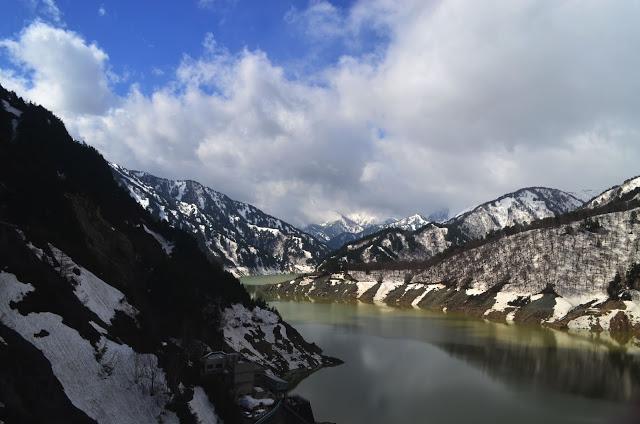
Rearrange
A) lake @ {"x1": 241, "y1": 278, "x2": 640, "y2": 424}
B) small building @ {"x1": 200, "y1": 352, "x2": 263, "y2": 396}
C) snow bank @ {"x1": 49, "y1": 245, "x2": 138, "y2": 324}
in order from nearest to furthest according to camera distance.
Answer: snow bank @ {"x1": 49, "y1": 245, "x2": 138, "y2": 324} → small building @ {"x1": 200, "y1": 352, "x2": 263, "y2": 396} → lake @ {"x1": 241, "y1": 278, "x2": 640, "y2": 424}

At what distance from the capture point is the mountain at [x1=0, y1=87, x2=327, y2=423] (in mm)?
27000

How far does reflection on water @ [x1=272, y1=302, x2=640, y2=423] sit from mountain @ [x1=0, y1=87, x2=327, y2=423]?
12259 millimetres

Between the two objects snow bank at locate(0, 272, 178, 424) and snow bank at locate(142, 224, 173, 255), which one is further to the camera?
snow bank at locate(142, 224, 173, 255)

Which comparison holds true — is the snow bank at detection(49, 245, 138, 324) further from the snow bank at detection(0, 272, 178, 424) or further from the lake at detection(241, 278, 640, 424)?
the lake at detection(241, 278, 640, 424)

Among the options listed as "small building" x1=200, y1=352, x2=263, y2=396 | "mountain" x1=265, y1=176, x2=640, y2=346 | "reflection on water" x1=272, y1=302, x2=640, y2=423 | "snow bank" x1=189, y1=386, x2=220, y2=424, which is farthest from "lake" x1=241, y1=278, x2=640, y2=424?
"mountain" x1=265, y1=176, x2=640, y2=346

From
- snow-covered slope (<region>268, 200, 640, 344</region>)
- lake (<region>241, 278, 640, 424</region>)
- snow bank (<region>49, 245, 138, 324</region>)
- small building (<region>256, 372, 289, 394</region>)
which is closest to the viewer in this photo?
snow bank (<region>49, 245, 138, 324</region>)

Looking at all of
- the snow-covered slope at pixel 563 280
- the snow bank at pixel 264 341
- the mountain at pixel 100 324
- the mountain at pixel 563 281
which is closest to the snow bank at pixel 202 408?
the mountain at pixel 100 324

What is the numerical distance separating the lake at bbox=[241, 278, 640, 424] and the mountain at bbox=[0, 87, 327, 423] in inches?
461

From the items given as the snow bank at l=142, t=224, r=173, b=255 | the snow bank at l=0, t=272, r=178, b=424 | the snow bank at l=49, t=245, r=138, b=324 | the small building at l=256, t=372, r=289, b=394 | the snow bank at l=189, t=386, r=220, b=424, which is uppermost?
the snow bank at l=142, t=224, r=173, b=255

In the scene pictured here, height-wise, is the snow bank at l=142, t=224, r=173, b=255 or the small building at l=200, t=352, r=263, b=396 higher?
the snow bank at l=142, t=224, r=173, b=255

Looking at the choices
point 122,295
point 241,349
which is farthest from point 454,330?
point 122,295

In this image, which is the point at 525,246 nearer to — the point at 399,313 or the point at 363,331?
the point at 399,313

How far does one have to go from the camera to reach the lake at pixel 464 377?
2076 inches

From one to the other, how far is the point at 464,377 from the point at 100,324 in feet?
176
